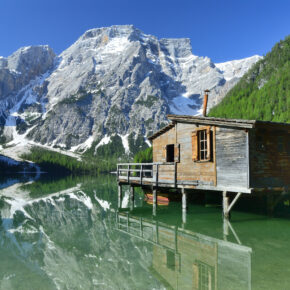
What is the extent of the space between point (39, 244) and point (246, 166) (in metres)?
13.4

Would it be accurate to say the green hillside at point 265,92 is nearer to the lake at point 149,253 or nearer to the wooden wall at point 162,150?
the wooden wall at point 162,150

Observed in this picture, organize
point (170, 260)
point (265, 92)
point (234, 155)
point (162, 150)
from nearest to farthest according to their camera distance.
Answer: point (170, 260), point (234, 155), point (162, 150), point (265, 92)

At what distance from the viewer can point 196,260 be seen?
11562mm

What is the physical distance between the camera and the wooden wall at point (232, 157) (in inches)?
704

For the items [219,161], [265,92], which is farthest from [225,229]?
[265,92]

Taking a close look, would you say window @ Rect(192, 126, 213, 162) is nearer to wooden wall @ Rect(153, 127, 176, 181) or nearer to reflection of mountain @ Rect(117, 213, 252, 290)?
wooden wall @ Rect(153, 127, 176, 181)

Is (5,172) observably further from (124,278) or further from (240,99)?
(124,278)

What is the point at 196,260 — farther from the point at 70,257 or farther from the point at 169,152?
the point at 169,152

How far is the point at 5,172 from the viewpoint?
150875mm

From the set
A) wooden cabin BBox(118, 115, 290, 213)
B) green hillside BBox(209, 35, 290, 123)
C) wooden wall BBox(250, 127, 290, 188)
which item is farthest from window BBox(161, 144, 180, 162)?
green hillside BBox(209, 35, 290, 123)

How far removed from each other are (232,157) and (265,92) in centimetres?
9502

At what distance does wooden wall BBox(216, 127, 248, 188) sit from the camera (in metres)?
17.9

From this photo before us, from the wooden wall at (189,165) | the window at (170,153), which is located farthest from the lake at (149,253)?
the window at (170,153)

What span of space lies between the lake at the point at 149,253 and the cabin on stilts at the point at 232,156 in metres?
2.71
